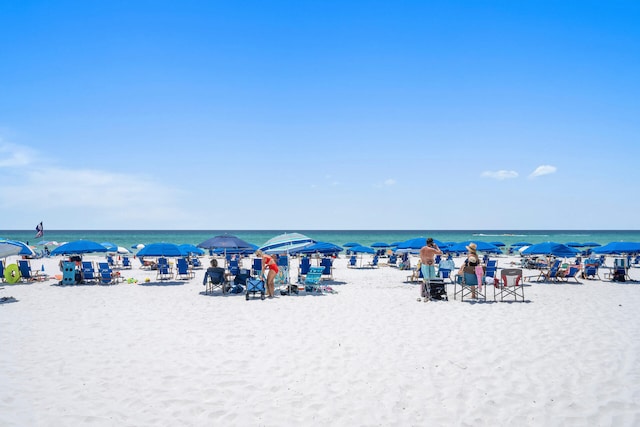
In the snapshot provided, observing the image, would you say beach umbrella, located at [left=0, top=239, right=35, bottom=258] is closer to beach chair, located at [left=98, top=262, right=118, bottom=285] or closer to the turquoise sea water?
beach chair, located at [left=98, top=262, right=118, bottom=285]

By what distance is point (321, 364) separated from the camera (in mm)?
5445

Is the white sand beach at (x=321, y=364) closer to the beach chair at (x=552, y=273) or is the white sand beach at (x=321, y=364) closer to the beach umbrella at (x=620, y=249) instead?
the beach chair at (x=552, y=273)

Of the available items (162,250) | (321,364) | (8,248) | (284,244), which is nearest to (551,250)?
(284,244)

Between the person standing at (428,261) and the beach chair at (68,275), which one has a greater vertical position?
the person standing at (428,261)

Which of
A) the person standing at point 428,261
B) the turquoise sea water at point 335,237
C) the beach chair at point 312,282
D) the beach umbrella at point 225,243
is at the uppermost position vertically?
the beach umbrella at point 225,243

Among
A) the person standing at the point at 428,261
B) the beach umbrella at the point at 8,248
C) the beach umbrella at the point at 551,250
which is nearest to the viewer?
the beach umbrella at the point at 8,248

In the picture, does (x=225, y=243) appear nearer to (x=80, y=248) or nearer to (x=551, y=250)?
(x=80, y=248)

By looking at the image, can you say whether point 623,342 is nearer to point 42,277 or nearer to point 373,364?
point 373,364

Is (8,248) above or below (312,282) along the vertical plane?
above

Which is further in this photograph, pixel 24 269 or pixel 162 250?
pixel 24 269

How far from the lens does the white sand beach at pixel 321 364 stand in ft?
13.2

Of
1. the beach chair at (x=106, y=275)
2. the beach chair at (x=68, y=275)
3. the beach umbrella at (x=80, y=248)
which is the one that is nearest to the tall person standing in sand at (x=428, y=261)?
the beach chair at (x=106, y=275)

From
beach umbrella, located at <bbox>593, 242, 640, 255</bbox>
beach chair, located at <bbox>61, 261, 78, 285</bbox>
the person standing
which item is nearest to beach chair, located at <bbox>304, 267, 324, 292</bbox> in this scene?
the person standing

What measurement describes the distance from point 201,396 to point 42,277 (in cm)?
1468
